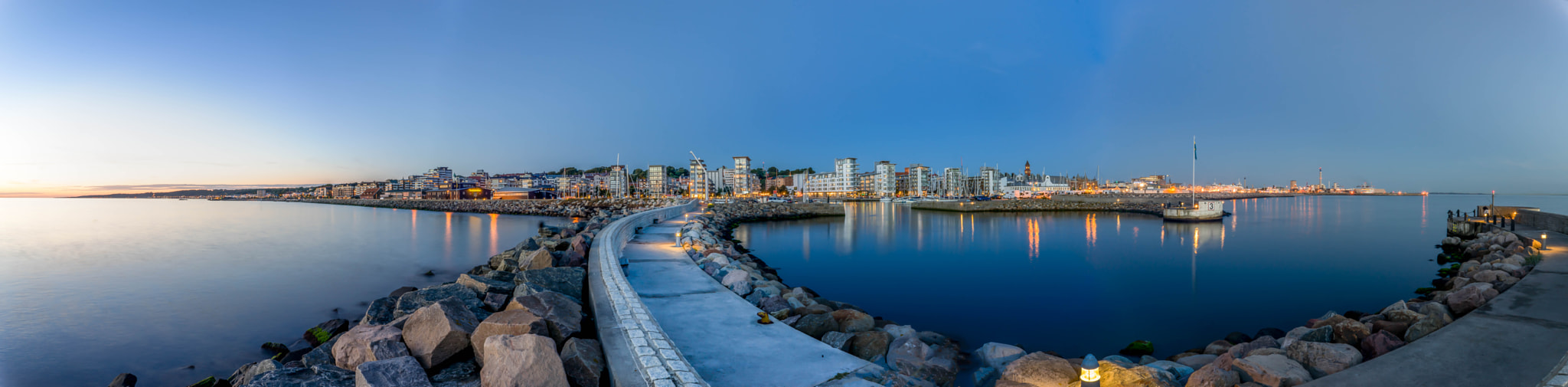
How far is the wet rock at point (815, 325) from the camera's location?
6559 mm

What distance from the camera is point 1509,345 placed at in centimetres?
572

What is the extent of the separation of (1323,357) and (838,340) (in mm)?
4614

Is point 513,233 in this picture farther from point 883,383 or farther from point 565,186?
point 565,186

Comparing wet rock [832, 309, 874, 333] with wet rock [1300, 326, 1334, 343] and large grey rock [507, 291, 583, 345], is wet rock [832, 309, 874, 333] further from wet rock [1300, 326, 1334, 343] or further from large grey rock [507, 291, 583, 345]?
wet rock [1300, 326, 1334, 343]

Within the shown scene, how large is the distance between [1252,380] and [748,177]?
128975 millimetres

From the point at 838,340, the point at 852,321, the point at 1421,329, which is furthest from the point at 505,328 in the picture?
the point at 1421,329

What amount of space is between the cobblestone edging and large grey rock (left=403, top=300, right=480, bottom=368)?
1.15 m

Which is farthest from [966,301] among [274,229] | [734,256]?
[274,229]

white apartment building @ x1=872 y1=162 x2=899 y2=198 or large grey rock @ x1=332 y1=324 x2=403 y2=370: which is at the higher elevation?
white apartment building @ x1=872 y1=162 x2=899 y2=198

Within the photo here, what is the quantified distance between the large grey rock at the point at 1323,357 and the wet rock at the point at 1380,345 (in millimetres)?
615

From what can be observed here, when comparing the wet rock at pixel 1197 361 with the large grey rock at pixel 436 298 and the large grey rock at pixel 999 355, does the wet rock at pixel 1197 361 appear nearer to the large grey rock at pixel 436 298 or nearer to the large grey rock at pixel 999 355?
the large grey rock at pixel 999 355

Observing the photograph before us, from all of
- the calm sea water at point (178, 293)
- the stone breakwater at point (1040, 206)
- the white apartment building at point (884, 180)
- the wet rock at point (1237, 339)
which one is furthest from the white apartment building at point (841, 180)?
the wet rock at point (1237, 339)

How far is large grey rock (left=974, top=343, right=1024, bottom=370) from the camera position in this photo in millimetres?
6008

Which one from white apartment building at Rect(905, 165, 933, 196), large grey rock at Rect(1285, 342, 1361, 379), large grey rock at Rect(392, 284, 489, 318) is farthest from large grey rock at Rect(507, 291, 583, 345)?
white apartment building at Rect(905, 165, 933, 196)
